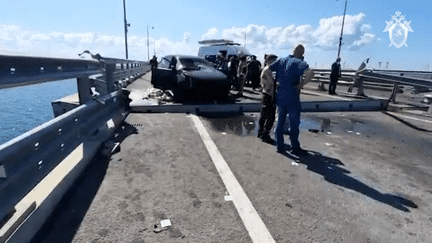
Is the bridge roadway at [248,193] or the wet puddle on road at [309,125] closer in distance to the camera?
the bridge roadway at [248,193]

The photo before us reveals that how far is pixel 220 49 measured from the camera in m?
28.3

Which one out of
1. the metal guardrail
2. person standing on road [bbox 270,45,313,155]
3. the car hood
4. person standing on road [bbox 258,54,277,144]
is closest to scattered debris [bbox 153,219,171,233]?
the metal guardrail

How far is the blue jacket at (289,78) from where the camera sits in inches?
161

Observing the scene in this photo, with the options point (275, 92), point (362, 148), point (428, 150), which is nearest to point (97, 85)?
point (275, 92)

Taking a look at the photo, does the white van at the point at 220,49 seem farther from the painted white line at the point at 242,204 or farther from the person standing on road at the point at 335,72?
the painted white line at the point at 242,204

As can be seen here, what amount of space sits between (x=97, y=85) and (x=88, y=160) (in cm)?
153

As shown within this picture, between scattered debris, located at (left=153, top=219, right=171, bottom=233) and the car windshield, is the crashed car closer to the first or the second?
the car windshield

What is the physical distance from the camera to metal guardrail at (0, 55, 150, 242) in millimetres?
1853

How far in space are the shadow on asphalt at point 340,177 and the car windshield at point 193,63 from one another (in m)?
5.79

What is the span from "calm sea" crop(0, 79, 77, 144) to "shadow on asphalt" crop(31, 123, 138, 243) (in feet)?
5.38

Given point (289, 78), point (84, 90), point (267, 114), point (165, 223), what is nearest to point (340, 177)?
point (289, 78)

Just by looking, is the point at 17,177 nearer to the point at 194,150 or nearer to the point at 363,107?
the point at 194,150

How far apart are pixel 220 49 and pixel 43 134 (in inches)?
1078

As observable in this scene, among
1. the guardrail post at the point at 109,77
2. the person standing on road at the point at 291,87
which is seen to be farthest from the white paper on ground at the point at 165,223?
the guardrail post at the point at 109,77
